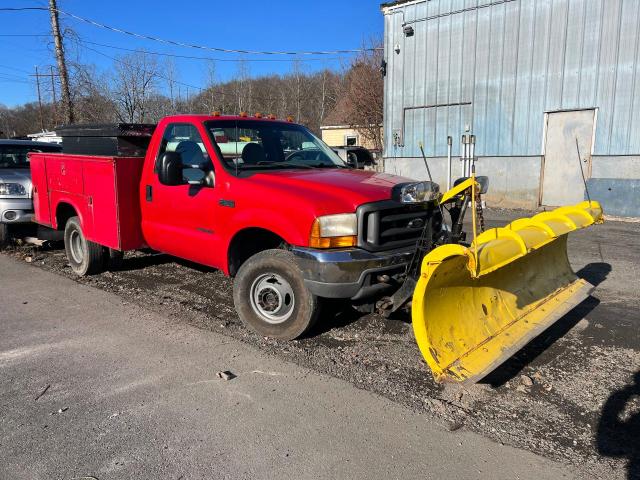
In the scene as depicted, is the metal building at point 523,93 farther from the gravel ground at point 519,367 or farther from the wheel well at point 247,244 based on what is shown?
the wheel well at point 247,244

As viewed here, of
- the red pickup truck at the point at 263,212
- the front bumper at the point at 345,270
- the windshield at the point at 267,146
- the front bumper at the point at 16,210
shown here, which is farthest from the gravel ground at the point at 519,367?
the front bumper at the point at 16,210

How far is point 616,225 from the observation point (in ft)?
38.1

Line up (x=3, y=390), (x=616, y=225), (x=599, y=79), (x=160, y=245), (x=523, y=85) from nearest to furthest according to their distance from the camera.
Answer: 1. (x=3, y=390)
2. (x=160, y=245)
3. (x=616, y=225)
4. (x=599, y=79)
5. (x=523, y=85)

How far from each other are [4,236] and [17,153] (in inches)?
62.6

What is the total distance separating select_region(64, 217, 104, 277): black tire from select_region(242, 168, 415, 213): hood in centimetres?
325

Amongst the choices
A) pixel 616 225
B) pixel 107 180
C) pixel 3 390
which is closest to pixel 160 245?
pixel 107 180

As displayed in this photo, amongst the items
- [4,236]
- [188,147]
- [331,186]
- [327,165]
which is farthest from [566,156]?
[4,236]

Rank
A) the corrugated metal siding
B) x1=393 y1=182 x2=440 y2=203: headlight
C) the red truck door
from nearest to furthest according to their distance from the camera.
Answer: x1=393 y1=182 x2=440 y2=203: headlight, the red truck door, the corrugated metal siding

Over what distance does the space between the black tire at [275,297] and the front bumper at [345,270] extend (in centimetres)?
18

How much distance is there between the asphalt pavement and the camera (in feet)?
9.22

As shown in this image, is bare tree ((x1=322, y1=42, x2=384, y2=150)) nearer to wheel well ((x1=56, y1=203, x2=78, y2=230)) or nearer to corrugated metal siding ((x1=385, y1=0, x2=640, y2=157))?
corrugated metal siding ((x1=385, y1=0, x2=640, y2=157))

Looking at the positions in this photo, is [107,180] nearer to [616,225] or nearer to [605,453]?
[605,453]

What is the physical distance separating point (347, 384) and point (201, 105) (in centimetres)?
4299

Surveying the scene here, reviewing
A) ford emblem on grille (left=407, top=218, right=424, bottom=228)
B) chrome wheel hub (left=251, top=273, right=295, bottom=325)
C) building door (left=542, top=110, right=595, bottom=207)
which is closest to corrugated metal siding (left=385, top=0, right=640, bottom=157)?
building door (left=542, top=110, right=595, bottom=207)
